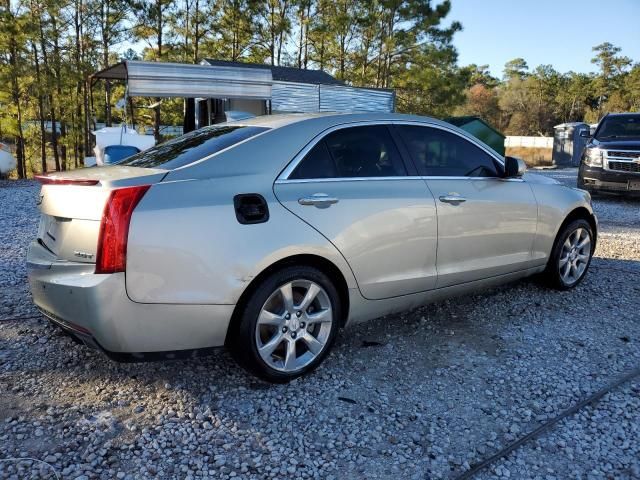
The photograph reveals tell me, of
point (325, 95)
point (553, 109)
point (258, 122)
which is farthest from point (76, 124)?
point (553, 109)

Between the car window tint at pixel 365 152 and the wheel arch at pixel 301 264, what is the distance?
0.57m

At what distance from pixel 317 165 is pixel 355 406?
1386 millimetres

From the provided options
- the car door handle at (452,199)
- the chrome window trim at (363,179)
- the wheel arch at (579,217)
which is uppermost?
the chrome window trim at (363,179)

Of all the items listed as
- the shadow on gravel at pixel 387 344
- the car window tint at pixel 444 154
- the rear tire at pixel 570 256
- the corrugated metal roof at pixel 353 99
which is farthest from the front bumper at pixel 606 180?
the corrugated metal roof at pixel 353 99

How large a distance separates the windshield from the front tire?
32.8 ft

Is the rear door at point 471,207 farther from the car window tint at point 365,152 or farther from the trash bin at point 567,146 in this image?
the trash bin at point 567,146

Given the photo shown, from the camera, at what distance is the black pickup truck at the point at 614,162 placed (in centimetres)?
982

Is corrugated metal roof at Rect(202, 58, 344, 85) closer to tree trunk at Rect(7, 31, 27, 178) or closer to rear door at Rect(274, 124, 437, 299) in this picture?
tree trunk at Rect(7, 31, 27, 178)

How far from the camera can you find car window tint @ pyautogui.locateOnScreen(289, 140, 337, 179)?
295 centimetres

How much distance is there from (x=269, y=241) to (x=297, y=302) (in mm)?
451

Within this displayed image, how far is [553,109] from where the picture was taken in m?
62.6

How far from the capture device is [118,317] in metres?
2.41

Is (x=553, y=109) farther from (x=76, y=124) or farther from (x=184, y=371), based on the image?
(x=184, y=371)

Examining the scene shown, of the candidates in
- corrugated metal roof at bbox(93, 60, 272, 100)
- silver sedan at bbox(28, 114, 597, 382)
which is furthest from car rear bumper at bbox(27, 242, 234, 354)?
corrugated metal roof at bbox(93, 60, 272, 100)
